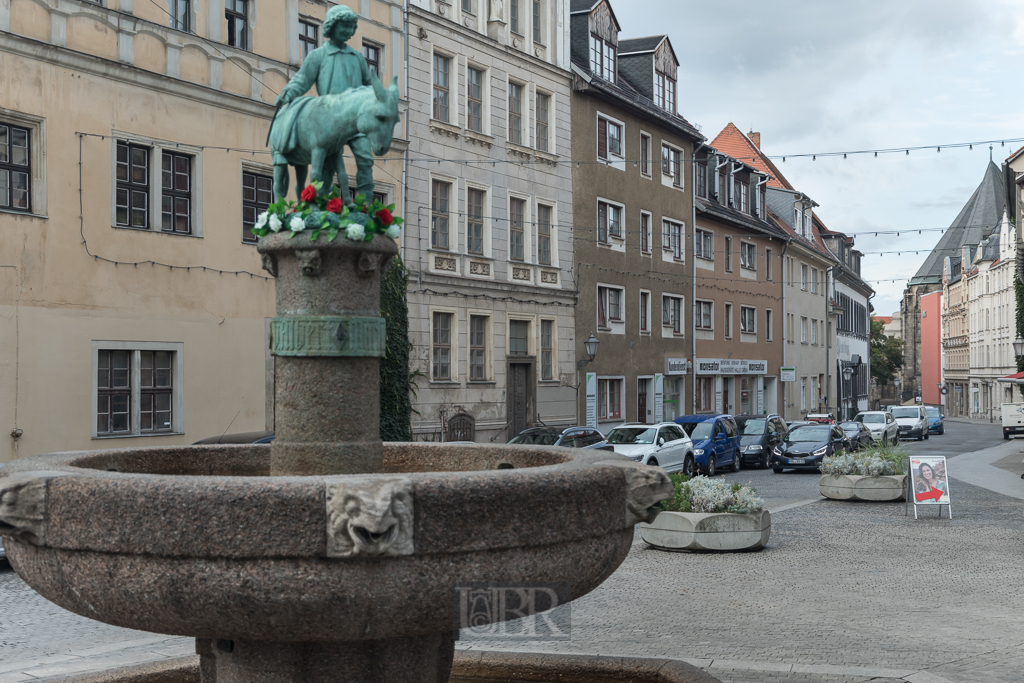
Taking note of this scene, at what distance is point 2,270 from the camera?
59.7 feet

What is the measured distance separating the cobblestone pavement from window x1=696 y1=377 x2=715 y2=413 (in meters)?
28.4

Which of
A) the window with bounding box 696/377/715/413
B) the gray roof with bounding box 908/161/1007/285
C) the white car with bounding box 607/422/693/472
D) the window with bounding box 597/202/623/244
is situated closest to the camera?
the white car with bounding box 607/422/693/472

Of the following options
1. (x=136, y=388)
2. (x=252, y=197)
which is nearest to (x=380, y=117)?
(x=136, y=388)

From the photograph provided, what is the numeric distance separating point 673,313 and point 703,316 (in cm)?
312

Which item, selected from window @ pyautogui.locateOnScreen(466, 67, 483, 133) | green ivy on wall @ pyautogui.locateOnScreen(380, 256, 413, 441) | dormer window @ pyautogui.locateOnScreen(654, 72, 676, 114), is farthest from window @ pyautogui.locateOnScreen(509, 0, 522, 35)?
dormer window @ pyautogui.locateOnScreen(654, 72, 676, 114)

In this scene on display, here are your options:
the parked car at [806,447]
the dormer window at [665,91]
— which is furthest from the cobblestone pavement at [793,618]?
the dormer window at [665,91]

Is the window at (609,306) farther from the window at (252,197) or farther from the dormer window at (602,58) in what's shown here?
the window at (252,197)

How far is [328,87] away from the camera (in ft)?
21.5

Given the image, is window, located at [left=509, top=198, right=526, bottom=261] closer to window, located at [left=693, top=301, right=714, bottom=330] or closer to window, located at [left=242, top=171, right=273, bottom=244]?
window, located at [left=242, top=171, right=273, bottom=244]

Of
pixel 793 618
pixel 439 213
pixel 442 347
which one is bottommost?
pixel 793 618

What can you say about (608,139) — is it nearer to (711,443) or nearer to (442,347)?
(442,347)

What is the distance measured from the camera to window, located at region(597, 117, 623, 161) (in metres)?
36.0

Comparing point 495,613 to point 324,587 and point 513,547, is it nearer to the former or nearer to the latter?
point 513,547

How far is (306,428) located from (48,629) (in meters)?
5.61
